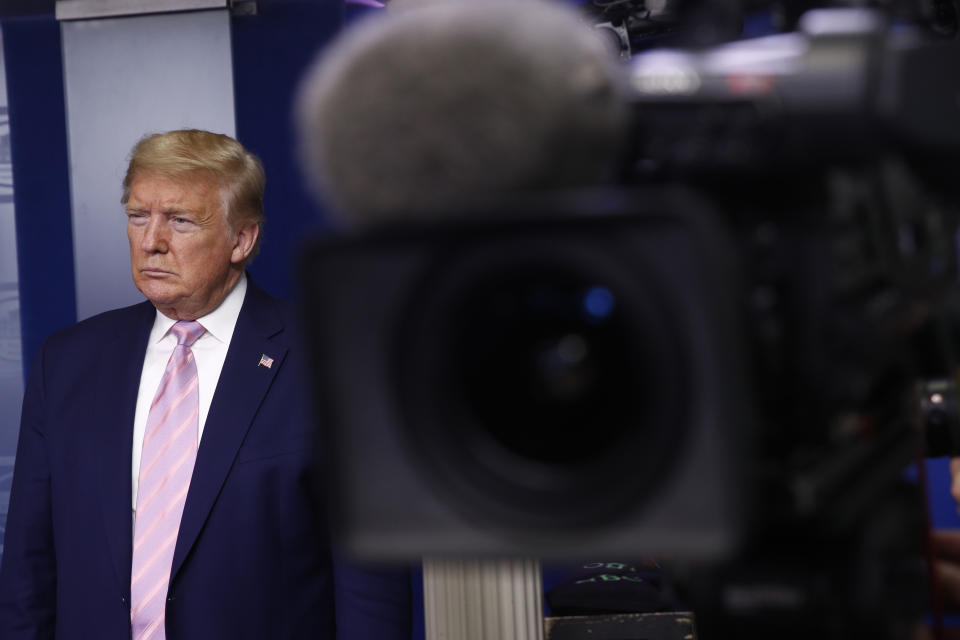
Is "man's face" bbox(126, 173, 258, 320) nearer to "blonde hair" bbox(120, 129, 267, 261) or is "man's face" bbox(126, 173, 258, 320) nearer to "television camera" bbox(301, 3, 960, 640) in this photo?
"blonde hair" bbox(120, 129, 267, 261)

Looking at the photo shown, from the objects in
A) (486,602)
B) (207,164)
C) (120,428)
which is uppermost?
(207,164)

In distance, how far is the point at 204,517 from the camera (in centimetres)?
177

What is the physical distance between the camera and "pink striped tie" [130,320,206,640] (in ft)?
5.84

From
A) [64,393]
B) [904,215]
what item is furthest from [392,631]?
[904,215]

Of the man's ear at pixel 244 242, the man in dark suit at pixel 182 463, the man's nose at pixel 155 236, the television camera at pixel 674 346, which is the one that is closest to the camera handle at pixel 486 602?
the man in dark suit at pixel 182 463

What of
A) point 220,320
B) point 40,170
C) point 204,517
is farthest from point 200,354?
point 40,170

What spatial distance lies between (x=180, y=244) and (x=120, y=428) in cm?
35

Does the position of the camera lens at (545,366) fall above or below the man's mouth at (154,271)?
below

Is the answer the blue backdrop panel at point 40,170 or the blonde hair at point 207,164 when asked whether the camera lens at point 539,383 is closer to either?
the blonde hair at point 207,164

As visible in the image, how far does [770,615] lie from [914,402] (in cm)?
25

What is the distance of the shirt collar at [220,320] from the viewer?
1930 mm

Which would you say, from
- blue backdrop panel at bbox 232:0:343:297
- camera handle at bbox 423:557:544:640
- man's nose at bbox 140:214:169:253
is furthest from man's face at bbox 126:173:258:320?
blue backdrop panel at bbox 232:0:343:297

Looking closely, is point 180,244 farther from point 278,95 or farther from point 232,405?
point 278,95

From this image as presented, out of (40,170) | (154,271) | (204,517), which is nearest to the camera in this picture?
(204,517)
